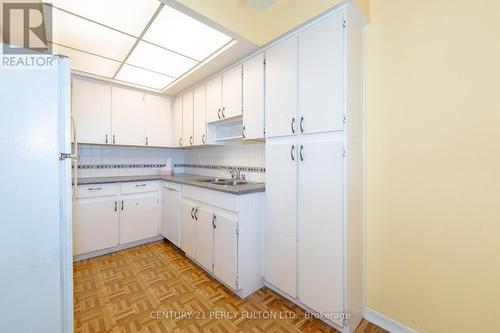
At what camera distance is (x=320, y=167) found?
1618 millimetres

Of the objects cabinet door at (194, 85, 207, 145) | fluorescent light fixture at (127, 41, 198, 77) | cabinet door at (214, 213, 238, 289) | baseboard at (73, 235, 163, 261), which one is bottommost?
baseboard at (73, 235, 163, 261)

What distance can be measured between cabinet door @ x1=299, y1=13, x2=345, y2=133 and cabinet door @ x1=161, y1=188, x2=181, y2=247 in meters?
1.94

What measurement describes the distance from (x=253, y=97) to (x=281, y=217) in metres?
1.21

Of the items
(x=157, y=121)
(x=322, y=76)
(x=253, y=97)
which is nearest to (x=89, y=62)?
(x=157, y=121)

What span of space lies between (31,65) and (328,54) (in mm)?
1758

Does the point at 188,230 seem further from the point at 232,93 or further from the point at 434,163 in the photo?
the point at 434,163

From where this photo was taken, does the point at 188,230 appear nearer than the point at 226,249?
No

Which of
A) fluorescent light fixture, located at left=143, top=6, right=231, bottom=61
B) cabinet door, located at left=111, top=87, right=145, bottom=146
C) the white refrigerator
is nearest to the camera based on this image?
the white refrigerator

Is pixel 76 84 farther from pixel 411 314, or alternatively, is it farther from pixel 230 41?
pixel 411 314

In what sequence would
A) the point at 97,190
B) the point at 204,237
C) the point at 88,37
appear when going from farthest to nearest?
the point at 97,190, the point at 204,237, the point at 88,37

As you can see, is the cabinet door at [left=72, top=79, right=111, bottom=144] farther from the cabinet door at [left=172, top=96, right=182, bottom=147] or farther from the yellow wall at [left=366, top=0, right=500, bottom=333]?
the yellow wall at [left=366, top=0, right=500, bottom=333]

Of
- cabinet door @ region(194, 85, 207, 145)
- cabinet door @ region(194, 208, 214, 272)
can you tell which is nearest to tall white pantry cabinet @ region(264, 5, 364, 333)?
cabinet door @ region(194, 208, 214, 272)

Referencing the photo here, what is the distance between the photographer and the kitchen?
3.47 feet

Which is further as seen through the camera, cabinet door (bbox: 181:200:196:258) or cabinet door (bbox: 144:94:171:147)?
cabinet door (bbox: 144:94:171:147)
